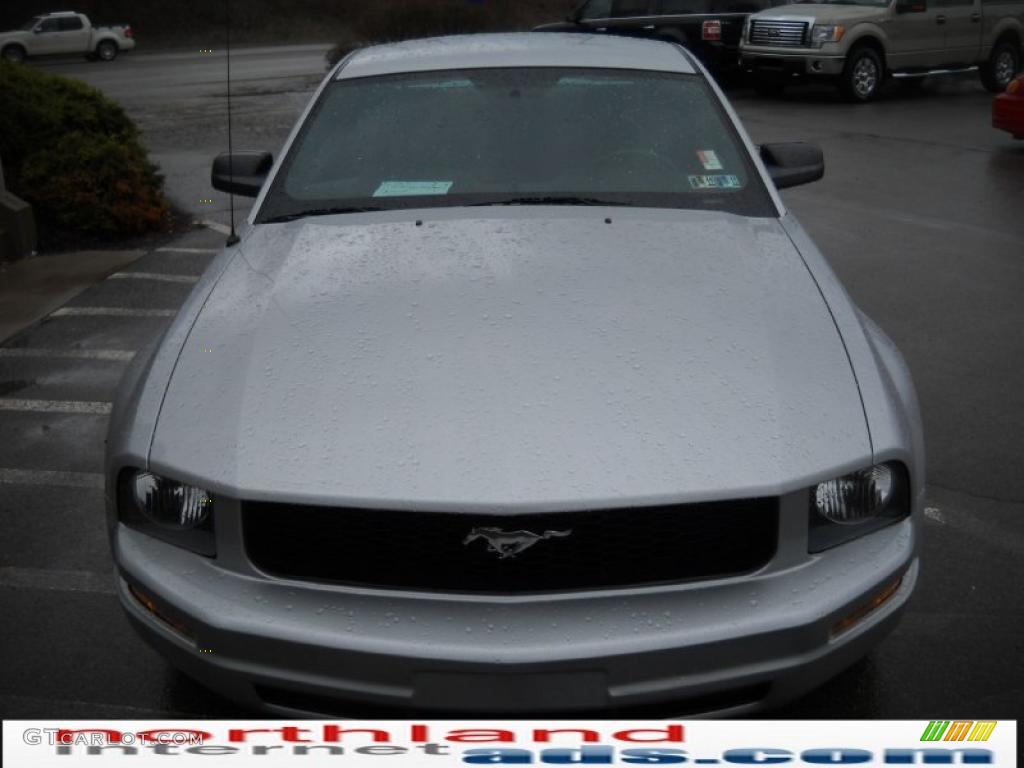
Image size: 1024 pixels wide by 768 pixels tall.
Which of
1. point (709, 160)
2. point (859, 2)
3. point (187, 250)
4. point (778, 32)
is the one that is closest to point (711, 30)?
point (778, 32)

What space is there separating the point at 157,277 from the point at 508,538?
257 inches

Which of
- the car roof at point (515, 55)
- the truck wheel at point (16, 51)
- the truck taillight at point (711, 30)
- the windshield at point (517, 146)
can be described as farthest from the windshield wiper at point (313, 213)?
the truck wheel at point (16, 51)

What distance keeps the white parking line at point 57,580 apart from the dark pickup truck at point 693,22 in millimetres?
16769

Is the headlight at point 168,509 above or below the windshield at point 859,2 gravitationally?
below

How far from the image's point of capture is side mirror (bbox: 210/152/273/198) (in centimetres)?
474

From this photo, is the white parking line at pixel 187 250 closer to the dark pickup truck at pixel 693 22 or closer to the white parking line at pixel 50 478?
the white parking line at pixel 50 478

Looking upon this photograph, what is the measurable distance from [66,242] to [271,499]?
7706 millimetres

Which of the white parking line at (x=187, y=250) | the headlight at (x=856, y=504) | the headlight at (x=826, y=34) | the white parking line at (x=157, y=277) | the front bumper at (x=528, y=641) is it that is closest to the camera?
the front bumper at (x=528, y=641)

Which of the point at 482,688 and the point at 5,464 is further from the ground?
the point at 482,688

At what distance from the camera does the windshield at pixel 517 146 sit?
13.6ft
